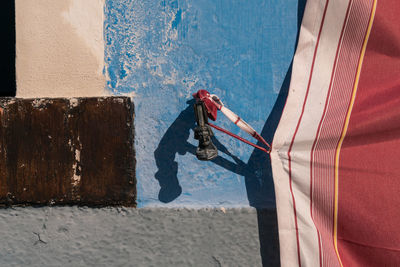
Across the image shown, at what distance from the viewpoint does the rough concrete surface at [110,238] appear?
170cm

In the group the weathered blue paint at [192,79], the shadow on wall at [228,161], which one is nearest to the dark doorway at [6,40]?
the weathered blue paint at [192,79]

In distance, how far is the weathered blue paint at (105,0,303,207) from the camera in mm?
1724

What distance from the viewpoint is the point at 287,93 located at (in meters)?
1.73

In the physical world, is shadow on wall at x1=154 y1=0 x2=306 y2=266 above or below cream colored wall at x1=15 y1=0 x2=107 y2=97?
below

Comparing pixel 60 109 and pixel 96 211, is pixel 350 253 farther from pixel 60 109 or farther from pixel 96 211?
pixel 60 109

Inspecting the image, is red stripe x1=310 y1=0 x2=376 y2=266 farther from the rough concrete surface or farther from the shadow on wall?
the rough concrete surface

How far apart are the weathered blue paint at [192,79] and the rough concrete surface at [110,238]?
0.13m

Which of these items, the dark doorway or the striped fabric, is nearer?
the striped fabric

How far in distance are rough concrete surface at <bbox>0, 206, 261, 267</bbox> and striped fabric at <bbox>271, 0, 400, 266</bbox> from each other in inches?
11.8

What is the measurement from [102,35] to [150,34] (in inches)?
9.0

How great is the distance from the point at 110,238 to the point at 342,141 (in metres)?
1.11

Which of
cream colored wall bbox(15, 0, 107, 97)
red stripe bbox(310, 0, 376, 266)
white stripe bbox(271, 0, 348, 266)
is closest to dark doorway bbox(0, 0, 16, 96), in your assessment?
cream colored wall bbox(15, 0, 107, 97)

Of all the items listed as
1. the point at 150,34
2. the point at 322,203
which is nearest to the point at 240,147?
the point at 322,203

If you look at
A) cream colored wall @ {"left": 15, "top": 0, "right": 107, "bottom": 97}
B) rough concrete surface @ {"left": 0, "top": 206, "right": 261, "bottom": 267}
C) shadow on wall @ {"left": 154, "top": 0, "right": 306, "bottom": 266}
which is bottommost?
rough concrete surface @ {"left": 0, "top": 206, "right": 261, "bottom": 267}
